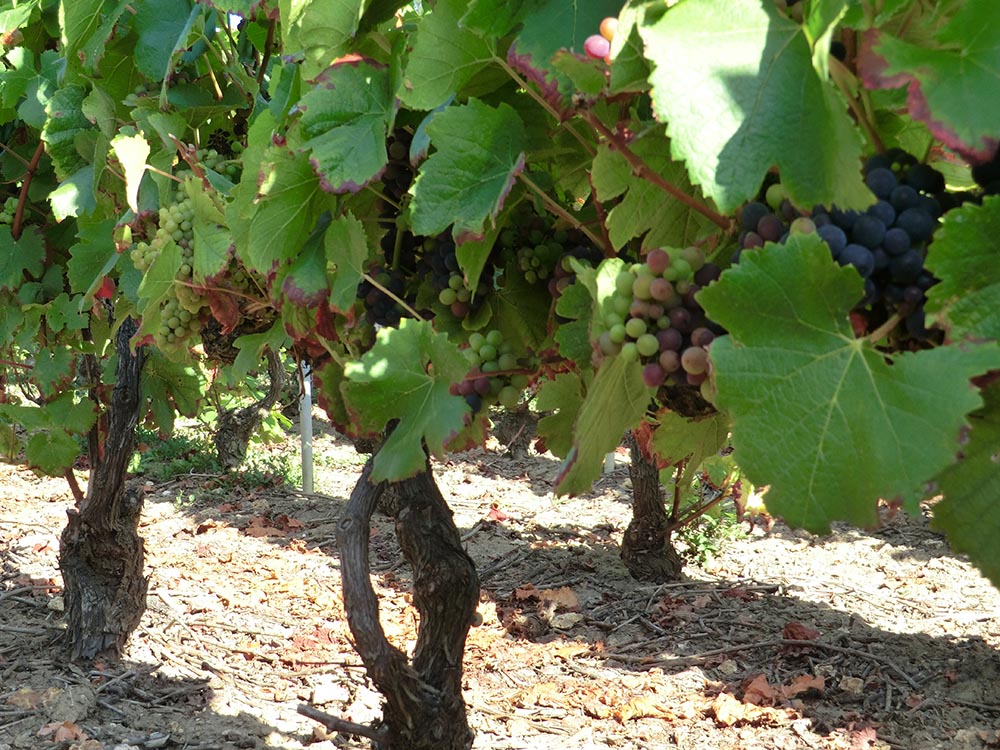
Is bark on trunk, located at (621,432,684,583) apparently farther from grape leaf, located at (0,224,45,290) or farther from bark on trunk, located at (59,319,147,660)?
grape leaf, located at (0,224,45,290)

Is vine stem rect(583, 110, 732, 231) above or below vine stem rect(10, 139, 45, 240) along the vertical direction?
below

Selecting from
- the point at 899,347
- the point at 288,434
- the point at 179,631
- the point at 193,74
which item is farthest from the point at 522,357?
the point at 288,434

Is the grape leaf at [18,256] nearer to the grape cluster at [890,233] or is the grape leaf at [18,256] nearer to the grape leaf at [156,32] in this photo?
the grape leaf at [156,32]

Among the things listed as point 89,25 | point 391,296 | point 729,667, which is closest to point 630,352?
point 391,296

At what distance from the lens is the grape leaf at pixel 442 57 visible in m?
1.05

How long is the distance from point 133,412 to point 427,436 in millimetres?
2697

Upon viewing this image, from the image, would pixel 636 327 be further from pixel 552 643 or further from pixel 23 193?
pixel 552 643

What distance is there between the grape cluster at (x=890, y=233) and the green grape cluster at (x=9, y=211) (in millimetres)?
3186

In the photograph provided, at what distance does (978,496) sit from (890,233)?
20 cm

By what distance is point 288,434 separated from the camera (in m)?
9.71

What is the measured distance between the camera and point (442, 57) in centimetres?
107

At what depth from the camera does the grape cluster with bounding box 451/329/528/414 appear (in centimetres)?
114

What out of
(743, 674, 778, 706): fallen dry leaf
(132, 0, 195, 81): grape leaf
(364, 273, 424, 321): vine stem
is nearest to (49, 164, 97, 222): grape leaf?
(132, 0, 195, 81): grape leaf

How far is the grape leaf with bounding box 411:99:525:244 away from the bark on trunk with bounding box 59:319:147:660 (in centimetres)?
263
